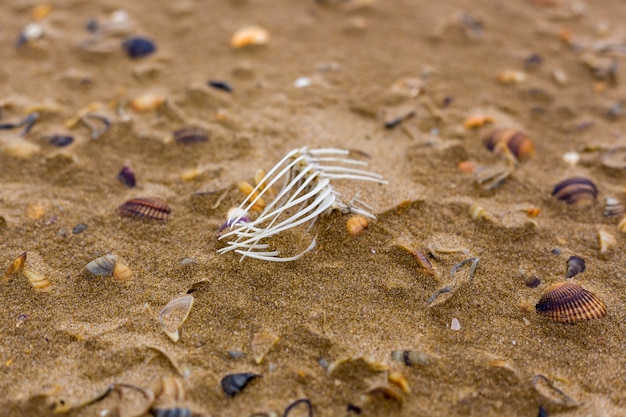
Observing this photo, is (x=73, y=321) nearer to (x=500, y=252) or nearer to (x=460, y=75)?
(x=500, y=252)

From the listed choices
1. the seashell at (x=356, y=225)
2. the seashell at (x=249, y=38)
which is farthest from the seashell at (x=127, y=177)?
the seashell at (x=249, y=38)

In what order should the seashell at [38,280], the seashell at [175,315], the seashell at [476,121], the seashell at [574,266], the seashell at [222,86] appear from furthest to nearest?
the seashell at [222,86] → the seashell at [476,121] → the seashell at [574,266] → the seashell at [38,280] → the seashell at [175,315]

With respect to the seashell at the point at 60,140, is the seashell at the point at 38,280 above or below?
below

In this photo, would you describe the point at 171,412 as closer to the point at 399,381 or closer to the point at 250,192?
the point at 399,381

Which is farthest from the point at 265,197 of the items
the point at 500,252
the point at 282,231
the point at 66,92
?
the point at 66,92

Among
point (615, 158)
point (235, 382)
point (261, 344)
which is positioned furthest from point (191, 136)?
point (615, 158)

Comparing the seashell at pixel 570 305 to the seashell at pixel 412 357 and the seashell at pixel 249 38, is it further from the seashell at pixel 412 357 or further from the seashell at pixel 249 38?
the seashell at pixel 249 38
